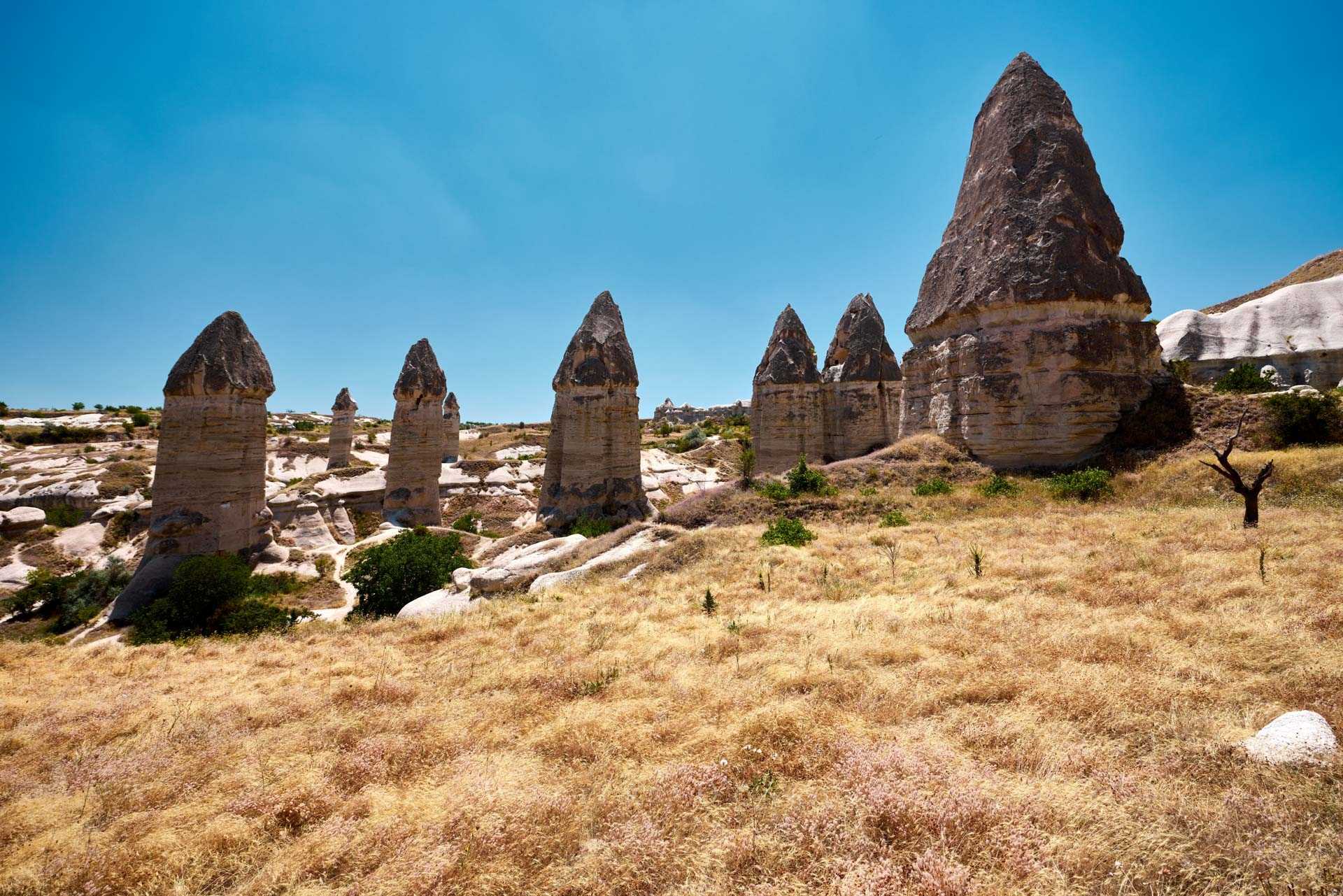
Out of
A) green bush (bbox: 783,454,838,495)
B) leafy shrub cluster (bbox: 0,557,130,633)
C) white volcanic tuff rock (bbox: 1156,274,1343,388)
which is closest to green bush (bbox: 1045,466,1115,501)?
green bush (bbox: 783,454,838,495)

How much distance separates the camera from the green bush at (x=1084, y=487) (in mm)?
11000

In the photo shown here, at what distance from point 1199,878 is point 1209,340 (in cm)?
5091

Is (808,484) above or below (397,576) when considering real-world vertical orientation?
above

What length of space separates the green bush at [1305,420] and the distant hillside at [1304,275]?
1742 inches

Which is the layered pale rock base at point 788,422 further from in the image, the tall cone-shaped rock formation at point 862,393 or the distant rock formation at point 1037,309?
the distant rock formation at point 1037,309

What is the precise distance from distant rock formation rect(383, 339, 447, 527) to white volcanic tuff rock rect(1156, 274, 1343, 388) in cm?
4145

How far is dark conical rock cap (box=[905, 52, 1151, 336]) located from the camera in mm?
12961

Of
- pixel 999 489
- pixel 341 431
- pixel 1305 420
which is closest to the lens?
pixel 1305 420

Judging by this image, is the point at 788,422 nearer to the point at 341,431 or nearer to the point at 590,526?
the point at 590,526

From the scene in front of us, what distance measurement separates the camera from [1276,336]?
3484cm

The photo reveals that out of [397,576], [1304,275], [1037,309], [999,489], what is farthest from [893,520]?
[1304,275]

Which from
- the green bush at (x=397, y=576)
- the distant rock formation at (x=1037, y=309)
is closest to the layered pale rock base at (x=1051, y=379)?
the distant rock formation at (x=1037, y=309)

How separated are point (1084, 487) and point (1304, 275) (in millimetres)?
55949

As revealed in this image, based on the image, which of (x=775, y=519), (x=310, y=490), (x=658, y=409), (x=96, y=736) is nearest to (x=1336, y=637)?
(x=775, y=519)
